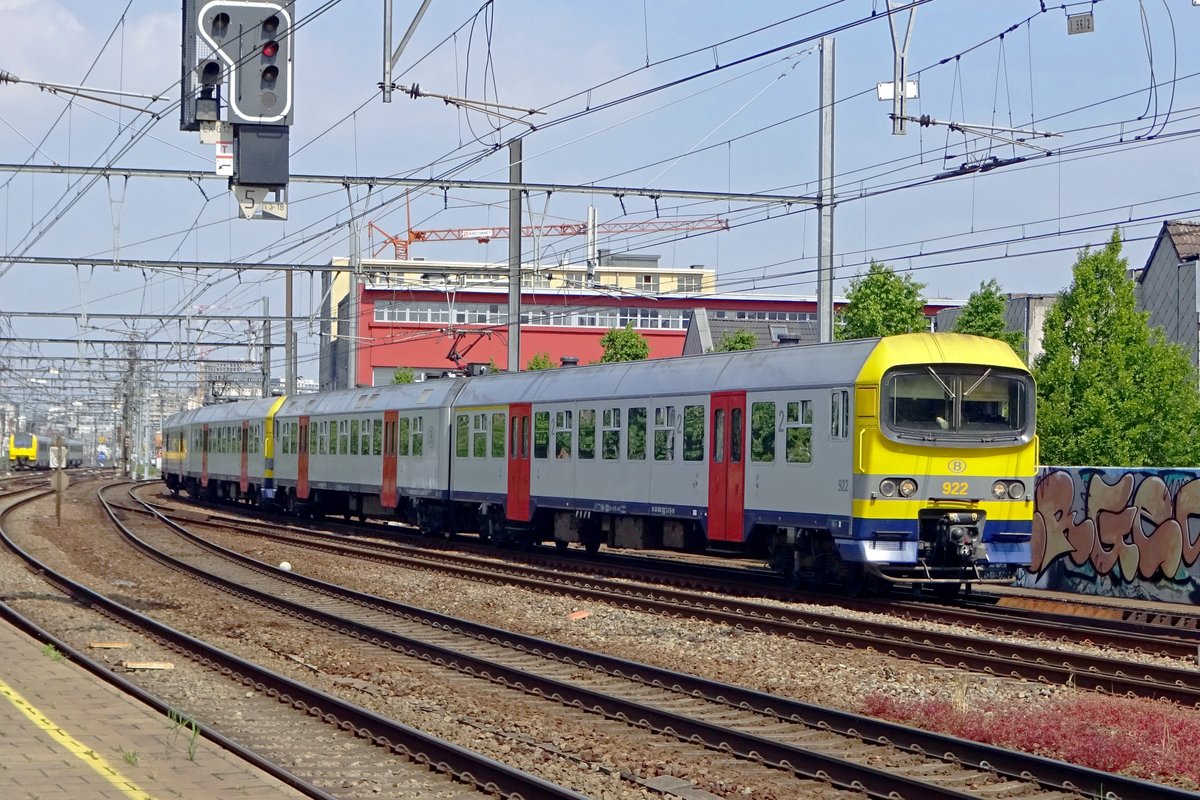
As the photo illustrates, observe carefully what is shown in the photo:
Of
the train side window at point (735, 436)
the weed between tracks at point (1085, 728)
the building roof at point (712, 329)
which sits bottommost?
the weed between tracks at point (1085, 728)

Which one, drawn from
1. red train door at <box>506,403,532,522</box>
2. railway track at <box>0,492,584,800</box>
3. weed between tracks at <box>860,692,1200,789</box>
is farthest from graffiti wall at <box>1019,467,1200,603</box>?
railway track at <box>0,492,584,800</box>

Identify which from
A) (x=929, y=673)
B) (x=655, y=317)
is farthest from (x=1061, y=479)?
(x=655, y=317)

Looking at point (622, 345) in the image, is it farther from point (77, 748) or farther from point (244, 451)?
point (77, 748)

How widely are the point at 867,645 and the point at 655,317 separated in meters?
82.5

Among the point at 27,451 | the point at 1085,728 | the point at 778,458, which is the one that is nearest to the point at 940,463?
the point at 778,458

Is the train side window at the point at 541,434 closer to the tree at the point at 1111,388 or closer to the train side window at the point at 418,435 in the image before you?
the train side window at the point at 418,435

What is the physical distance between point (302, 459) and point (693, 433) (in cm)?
2130

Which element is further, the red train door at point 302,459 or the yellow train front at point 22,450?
the yellow train front at point 22,450

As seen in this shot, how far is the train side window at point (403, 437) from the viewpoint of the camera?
33000mm

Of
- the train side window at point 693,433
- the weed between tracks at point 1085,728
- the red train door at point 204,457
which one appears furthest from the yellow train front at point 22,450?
the weed between tracks at point 1085,728

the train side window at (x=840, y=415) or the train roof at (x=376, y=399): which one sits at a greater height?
the train roof at (x=376, y=399)

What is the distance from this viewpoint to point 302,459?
40844 mm

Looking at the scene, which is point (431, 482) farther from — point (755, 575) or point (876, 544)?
point (876, 544)

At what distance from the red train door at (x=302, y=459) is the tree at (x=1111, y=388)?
749 inches
